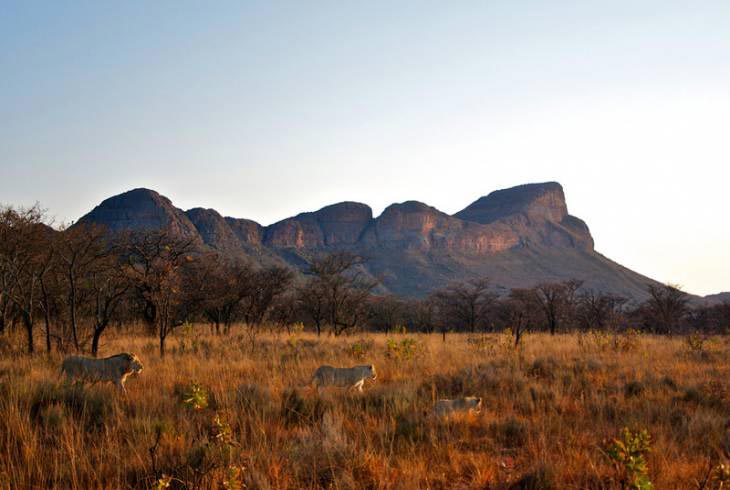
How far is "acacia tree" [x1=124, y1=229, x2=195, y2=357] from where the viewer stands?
436 inches

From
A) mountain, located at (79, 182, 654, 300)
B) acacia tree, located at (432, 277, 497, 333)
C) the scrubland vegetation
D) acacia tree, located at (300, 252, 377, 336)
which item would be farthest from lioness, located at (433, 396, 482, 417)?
mountain, located at (79, 182, 654, 300)

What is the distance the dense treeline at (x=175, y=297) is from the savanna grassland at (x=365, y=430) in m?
3.33

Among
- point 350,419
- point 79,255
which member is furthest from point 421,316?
point 350,419

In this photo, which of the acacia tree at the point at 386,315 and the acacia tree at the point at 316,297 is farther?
the acacia tree at the point at 386,315

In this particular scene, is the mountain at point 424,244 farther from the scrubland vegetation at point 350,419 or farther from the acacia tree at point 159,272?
the scrubland vegetation at point 350,419

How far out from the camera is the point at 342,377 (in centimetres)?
687

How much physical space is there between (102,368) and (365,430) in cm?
436

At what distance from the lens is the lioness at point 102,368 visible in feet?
21.5

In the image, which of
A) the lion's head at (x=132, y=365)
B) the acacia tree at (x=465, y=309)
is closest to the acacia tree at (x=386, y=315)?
the acacia tree at (x=465, y=309)

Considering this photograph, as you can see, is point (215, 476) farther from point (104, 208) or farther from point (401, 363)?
point (104, 208)

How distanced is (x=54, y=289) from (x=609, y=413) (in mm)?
14434

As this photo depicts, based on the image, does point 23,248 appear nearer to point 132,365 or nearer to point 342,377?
point 132,365

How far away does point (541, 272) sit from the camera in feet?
411

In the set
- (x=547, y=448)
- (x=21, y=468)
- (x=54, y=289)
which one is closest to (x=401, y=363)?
(x=547, y=448)
